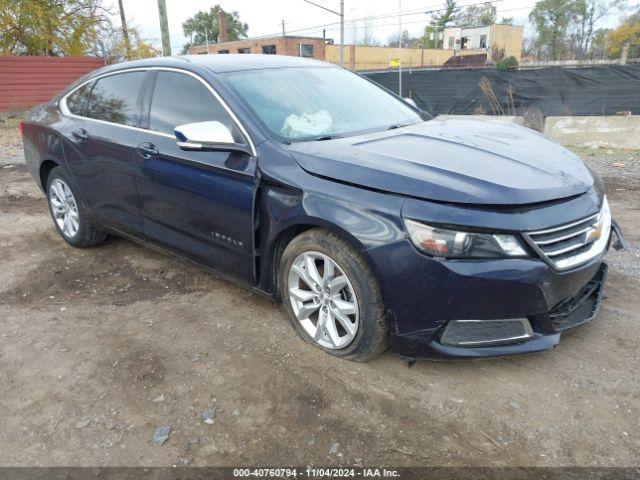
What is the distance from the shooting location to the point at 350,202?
8.75 feet

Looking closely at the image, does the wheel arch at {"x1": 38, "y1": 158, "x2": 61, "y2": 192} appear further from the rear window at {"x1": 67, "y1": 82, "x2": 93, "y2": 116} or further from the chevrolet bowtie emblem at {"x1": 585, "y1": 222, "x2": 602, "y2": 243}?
the chevrolet bowtie emblem at {"x1": 585, "y1": 222, "x2": 602, "y2": 243}

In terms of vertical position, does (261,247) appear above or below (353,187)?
below

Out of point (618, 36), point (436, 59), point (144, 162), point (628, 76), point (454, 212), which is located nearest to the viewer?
point (454, 212)

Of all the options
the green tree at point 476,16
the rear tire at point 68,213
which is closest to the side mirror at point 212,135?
the rear tire at point 68,213

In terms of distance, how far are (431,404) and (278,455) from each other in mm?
798

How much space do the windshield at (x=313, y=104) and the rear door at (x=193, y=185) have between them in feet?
0.82

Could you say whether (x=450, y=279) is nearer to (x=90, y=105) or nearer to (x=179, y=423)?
(x=179, y=423)

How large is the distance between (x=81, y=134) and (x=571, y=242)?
375 centimetres

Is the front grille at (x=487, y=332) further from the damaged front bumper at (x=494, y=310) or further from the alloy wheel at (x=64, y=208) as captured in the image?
the alloy wheel at (x=64, y=208)

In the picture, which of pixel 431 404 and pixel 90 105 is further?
pixel 90 105

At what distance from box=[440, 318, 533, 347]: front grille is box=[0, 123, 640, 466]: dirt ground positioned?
0.99ft

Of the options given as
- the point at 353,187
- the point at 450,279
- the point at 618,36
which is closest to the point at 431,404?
the point at 450,279

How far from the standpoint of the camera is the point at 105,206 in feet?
14.1

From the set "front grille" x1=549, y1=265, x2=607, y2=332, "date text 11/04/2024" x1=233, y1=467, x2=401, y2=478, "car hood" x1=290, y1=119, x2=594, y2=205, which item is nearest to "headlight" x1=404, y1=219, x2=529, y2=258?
"car hood" x1=290, y1=119, x2=594, y2=205
